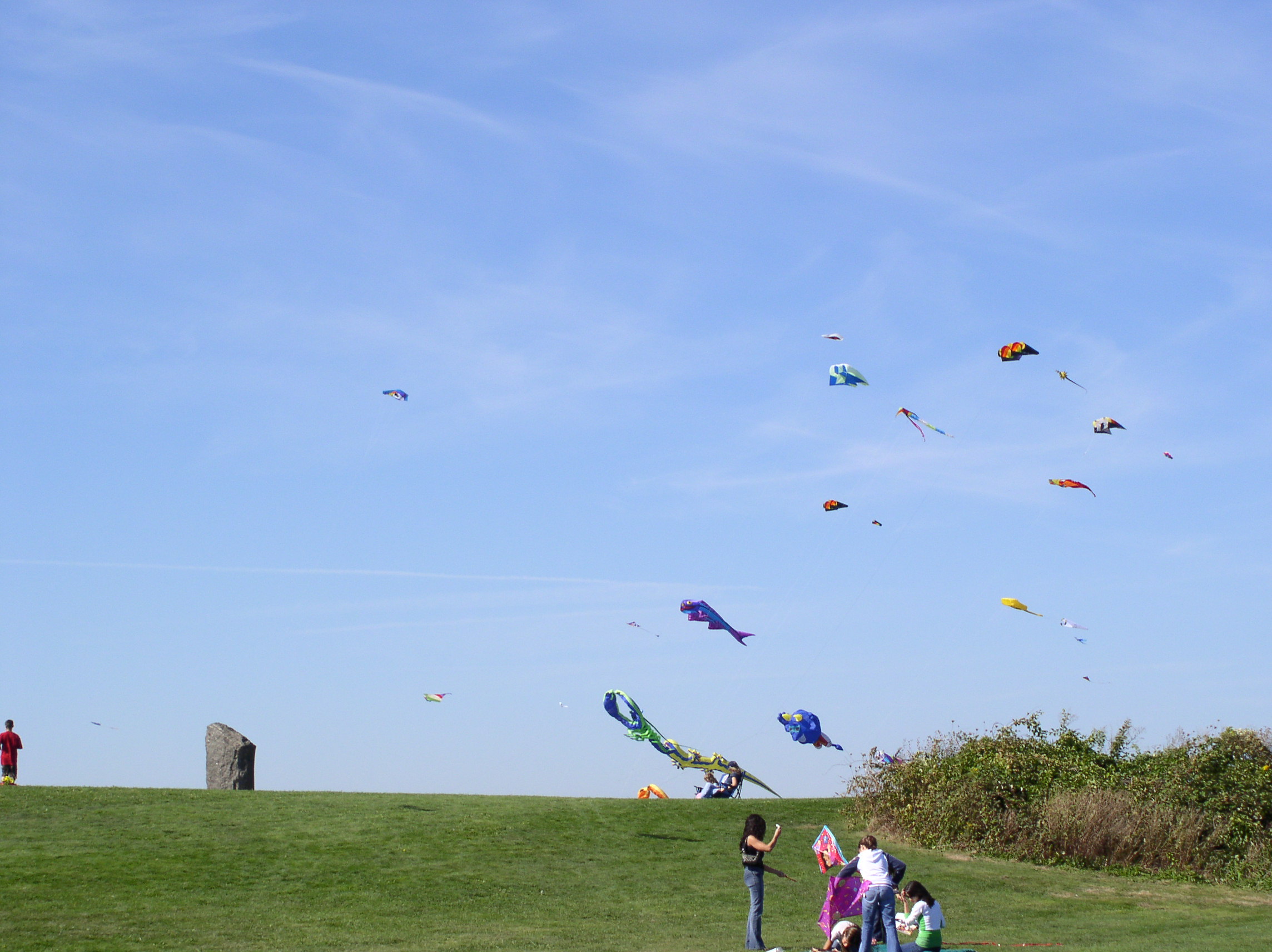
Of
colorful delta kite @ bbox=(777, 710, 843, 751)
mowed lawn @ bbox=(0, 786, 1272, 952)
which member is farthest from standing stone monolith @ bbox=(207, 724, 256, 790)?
colorful delta kite @ bbox=(777, 710, 843, 751)

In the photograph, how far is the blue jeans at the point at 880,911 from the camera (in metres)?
14.3

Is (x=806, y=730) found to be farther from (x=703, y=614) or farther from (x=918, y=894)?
(x=918, y=894)

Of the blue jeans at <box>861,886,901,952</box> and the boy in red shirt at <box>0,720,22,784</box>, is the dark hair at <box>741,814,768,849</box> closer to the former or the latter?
the blue jeans at <box>861,886,901,952</box>

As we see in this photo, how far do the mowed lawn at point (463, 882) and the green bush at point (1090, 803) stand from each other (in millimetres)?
1050

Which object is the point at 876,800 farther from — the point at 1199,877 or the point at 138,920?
the point at 138,920

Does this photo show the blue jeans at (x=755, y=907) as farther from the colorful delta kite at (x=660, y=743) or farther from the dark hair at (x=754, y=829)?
the colorful delta kite at (x=660, y=743)

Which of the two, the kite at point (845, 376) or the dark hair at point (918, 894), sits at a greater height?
the kite at point (845, 376)

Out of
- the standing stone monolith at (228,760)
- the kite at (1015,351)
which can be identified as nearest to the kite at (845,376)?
the kite at (1015,351)

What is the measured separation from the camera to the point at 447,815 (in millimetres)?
25875

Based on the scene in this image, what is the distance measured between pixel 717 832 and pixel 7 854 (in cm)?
1396

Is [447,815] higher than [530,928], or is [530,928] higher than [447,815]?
[447,815]

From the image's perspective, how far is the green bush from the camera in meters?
26.4

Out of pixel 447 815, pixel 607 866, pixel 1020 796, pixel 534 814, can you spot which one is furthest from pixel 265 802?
pixel 1020 796

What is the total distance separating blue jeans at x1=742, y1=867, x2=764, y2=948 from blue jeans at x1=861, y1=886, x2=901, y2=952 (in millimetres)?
1370
